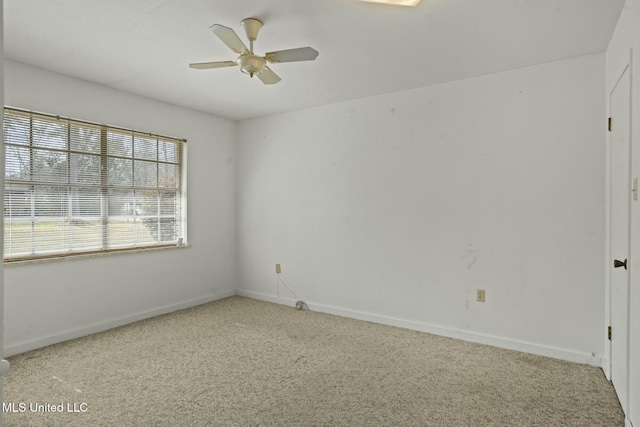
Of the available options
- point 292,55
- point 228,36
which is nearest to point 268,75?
point 292,55

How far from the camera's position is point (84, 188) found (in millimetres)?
3477

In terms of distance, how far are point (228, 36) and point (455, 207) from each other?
239 centimetres

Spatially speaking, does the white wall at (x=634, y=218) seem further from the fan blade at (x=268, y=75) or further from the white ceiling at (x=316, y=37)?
the fan blade at (x=268, y=75)

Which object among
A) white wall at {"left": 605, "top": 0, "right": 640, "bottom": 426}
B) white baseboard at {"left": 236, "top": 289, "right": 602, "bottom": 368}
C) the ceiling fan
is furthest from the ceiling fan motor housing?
white baseboard at {"left": 236, "top": 289, "right": 602, "bottom": 368}

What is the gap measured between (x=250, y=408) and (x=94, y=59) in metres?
2.86

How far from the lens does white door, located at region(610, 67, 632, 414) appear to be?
2.10m

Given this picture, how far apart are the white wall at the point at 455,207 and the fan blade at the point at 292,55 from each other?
1562mm

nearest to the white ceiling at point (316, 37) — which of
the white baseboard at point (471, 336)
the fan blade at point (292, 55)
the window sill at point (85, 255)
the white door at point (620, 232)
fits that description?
the fan blade at point (292, 55)

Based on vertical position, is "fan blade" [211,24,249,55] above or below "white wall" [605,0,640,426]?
above

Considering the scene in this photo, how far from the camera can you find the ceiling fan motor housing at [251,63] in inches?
96.7

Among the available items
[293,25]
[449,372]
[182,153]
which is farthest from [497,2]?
[182,153]

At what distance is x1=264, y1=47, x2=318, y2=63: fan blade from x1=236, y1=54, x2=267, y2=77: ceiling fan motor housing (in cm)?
5

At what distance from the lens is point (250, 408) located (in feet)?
7.26

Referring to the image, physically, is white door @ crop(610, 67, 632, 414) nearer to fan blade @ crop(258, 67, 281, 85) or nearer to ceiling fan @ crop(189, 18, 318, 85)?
ceiling fan @ crop(189, 18, 318, 85)
